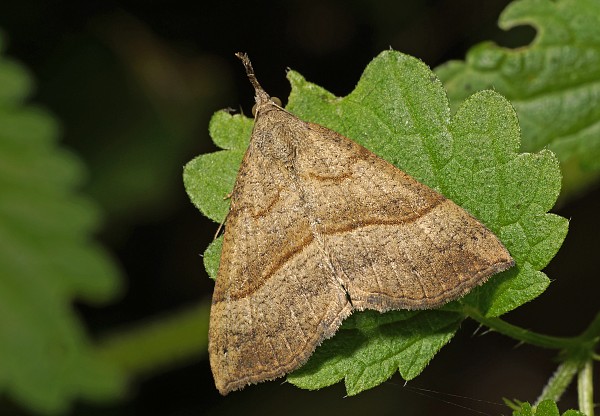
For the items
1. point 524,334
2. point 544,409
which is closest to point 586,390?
point 524,334

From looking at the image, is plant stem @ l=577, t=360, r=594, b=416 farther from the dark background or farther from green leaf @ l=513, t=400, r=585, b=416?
the dark background

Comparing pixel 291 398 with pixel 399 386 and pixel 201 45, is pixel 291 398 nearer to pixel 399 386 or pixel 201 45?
pixel 399 386

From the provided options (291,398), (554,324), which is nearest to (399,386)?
(291,398)

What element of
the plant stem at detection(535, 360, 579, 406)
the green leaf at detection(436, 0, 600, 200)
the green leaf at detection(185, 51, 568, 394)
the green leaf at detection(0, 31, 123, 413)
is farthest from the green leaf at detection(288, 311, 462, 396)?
the green leaf at detection(0, 31, 123, 413)

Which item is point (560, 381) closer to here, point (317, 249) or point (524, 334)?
point (524, 334)

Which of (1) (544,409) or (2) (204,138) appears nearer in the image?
(1) (544,409)

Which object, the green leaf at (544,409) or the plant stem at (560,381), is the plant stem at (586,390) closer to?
the plant stem at (560,381)
